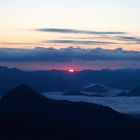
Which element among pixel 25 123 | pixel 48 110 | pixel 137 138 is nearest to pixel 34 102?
pixel 48 110

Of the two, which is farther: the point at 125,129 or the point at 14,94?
the point at 14,94

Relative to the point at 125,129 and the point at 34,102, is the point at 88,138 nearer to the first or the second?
the point at 125,129

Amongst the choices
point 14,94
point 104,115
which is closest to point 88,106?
point 104,115

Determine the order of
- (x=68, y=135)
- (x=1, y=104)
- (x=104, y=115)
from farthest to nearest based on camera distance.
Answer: (x=1, y=104), (x=104, y=115), (x=68, y=135)

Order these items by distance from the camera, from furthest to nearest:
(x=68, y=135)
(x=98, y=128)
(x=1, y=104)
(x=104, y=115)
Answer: (x=1, y=104)
(x=104, y=115)
(x=98, y=128)
(x=68, y=135)

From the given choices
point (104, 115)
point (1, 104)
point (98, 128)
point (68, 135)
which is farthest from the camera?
point (1, 104)

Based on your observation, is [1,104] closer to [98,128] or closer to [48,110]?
[48,110]
